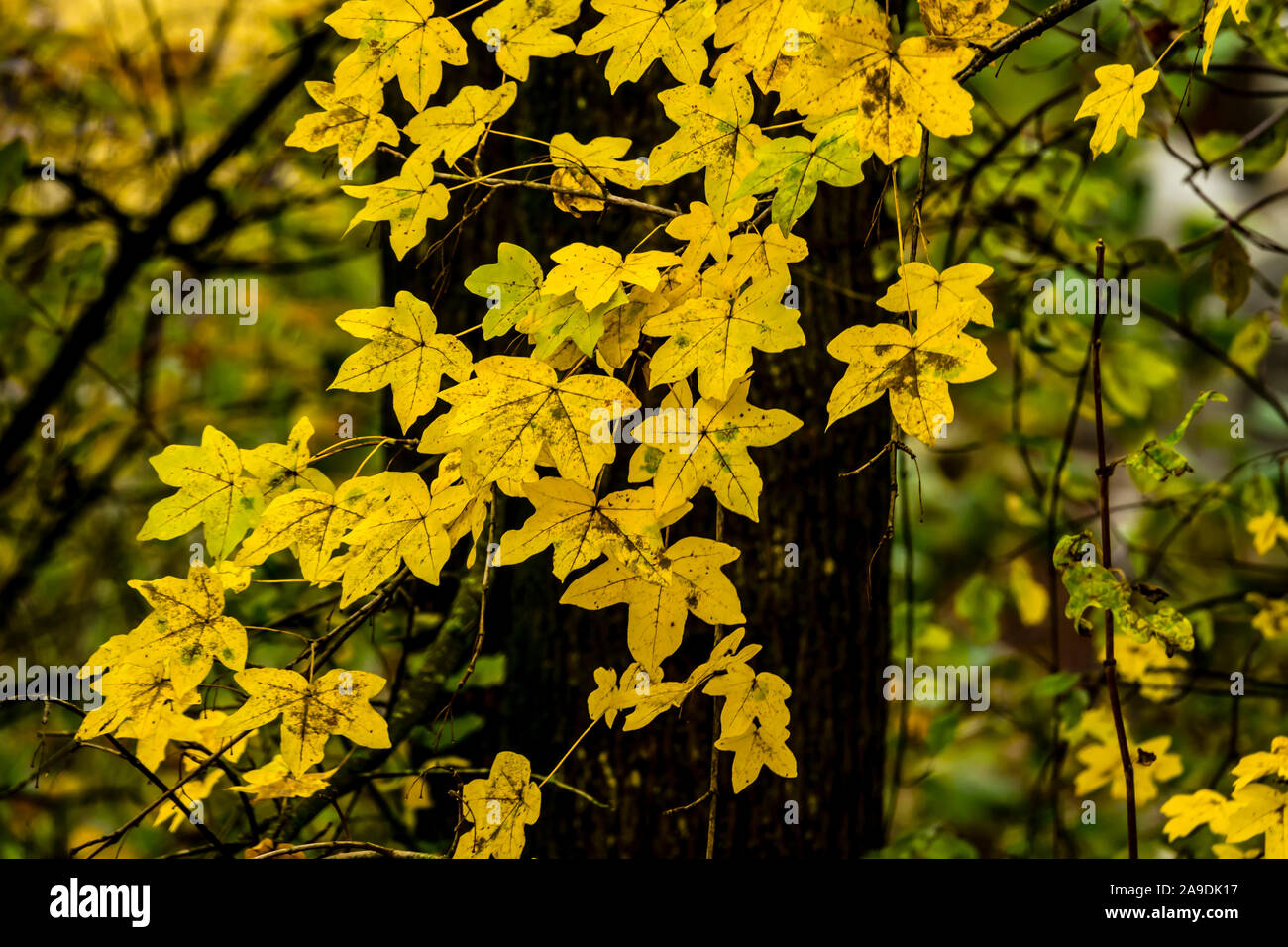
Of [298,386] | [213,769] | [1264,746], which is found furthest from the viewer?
[298,386]

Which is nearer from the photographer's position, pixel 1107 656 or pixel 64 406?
pixel 1107 656

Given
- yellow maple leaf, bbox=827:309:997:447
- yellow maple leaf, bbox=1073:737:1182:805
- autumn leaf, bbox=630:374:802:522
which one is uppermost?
yellow maple leaf, bbox=827:309:997:447

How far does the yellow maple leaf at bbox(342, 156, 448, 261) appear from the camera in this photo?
81 centimetres

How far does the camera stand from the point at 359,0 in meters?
0.79

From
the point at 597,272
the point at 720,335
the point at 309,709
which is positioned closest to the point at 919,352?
the point at 720,335

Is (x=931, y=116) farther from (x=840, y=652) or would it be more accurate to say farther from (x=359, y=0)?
(x=840, y=652)

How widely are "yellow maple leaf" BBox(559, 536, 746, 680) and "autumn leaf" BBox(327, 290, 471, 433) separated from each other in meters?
0.22

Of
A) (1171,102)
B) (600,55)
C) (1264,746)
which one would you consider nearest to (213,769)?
(600,55)

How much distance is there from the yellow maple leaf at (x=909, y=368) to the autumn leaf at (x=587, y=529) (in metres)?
0.17

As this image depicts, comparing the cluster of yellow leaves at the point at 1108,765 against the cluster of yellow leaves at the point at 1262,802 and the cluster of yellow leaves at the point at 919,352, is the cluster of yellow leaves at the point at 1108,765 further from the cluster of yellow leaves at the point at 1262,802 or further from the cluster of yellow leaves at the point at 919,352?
the cluster of yellow leaves at the point at 919,352

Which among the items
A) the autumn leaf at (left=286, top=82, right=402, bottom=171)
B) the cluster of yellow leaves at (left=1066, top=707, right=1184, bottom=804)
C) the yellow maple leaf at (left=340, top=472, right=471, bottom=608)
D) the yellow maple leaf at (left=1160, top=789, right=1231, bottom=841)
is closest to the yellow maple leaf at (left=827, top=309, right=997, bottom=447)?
the yellow maple leaf at (left=340, top=472, right=471, bottom=608)

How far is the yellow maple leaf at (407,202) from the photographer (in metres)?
0.81

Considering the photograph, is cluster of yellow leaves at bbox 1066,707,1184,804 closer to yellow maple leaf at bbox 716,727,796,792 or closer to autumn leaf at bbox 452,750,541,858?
yellow maple leaf at bbox 716,727,796,792
